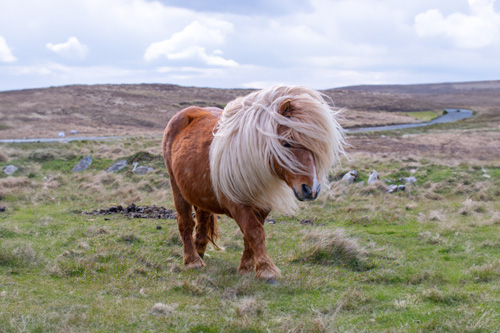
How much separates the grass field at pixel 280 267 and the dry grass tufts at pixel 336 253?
0.6 inches

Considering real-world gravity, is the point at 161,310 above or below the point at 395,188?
above

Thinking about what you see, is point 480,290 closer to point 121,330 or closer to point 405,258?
point 405,258

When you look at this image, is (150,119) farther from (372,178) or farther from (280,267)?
(280,267)

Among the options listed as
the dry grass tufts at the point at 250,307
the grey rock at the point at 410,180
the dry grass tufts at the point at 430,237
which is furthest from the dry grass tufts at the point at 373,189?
the dry grass tufts at the point at 250,307

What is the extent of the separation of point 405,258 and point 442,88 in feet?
615

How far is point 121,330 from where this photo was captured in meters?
4.13

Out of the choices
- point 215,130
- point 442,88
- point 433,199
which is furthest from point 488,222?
point 442,88

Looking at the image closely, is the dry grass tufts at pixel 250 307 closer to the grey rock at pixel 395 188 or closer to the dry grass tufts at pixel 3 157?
the grey rock at pixel 395 188

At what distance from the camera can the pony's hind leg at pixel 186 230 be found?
6.80 meters

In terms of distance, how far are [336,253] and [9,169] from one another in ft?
47.5

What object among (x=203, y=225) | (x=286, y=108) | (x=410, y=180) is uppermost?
(x=286, y=108)

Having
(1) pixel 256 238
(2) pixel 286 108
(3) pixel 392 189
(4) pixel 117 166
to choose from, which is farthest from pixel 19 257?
(4) pixel 117 166

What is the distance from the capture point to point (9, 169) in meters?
17.1

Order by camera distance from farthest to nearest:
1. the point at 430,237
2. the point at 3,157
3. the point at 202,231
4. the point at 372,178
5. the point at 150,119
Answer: the point at 150,119, the point at 3,157, the point at 372,178, the point at 430,237, the point at 202,231
